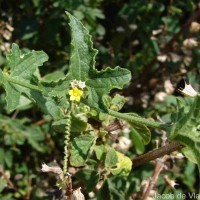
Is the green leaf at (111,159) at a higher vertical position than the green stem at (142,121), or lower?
lower

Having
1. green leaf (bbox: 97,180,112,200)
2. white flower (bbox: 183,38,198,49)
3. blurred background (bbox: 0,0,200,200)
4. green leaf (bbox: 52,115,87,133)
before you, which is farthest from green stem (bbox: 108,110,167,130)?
white flower (bbox: 183,38,198,49)

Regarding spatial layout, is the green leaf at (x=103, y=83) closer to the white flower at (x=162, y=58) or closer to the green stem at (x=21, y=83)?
the green stem at (x=21, y=83)

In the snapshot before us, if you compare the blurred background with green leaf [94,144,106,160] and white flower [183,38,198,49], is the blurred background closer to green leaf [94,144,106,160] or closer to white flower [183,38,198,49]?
white flower [183,38,198,49]

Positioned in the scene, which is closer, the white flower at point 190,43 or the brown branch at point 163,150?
the brown branch at point 163,150

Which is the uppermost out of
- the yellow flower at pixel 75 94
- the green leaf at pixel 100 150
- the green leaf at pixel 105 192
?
the yellow flower at pixel 75 94

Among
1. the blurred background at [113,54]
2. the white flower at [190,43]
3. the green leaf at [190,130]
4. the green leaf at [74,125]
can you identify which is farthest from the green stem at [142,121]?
the white flower at [190,43]

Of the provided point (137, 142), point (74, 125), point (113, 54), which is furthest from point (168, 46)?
point (74, 125)

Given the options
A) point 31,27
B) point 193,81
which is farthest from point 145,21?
point 31,27
